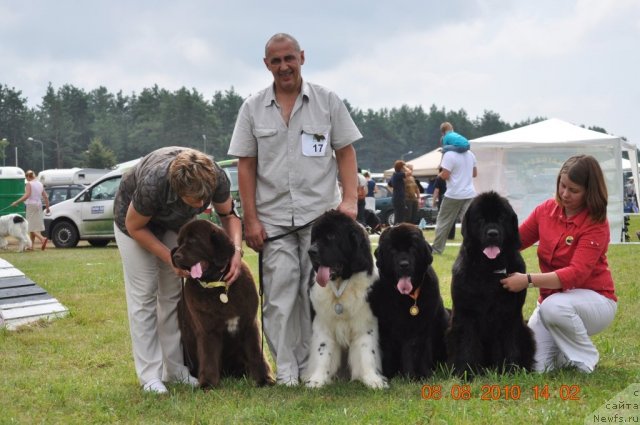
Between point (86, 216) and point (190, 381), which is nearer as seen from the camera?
point (190, 381)

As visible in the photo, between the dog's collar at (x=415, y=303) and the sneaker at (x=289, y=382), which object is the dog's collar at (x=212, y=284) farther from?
the dog's collar at (x=415, y=303)

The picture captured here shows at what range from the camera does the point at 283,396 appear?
453 cm

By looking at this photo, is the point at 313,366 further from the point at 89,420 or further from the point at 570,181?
the point at 570,181

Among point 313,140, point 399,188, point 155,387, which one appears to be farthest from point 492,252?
point 399,188

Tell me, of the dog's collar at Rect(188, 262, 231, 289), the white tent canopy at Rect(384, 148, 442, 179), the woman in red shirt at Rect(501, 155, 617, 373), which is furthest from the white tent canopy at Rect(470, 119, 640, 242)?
the white tent canopy at Rect(384, 148, 442, 179)

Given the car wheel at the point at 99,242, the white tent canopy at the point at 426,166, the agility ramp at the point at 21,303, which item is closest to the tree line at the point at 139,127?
the white tent canopy at the point at 426,166

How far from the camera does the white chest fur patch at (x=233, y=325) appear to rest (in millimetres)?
4684

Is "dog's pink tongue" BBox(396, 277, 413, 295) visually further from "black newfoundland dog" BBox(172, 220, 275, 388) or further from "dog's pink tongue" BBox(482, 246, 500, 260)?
"black newfoundland dog" BBox(172, 220, 275, 388)

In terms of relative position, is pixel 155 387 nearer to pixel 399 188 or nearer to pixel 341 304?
pixel 341 304

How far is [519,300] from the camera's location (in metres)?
4.62

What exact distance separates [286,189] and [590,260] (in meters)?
2.20

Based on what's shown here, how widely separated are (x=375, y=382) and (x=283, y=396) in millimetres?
636

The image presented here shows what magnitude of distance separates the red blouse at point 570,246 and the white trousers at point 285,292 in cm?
164

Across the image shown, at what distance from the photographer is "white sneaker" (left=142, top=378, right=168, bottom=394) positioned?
467 centimetres
